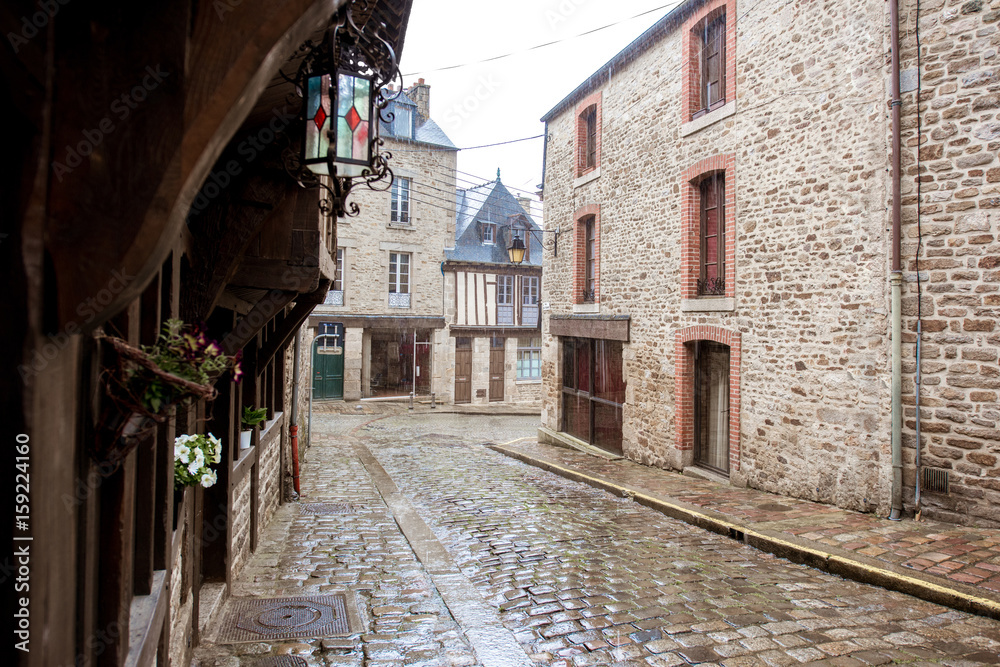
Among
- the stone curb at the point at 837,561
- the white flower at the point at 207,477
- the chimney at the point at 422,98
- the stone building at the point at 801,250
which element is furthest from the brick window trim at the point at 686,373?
the chimney at the point at 422,98

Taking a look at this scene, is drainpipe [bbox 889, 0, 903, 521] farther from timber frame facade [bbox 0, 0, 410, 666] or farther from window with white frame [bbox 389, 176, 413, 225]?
window with white frame [bbox 389, 176, 413, 225]

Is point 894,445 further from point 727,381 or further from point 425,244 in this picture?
point 425,244

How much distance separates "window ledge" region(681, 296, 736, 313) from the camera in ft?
28.6

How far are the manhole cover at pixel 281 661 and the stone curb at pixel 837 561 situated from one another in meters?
4.12

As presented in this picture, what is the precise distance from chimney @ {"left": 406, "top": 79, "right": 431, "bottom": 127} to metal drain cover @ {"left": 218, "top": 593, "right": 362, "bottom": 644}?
20.9 metres

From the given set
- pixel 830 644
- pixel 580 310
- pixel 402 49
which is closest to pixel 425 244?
pixel 580 310

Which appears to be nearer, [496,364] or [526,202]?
[496,364]

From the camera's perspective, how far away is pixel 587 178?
12820 mm

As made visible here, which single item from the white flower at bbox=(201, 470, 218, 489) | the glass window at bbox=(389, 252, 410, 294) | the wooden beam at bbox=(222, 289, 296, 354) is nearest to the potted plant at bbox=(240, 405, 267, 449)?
the wooden beam at bbox=(222, 289, 296, 354)

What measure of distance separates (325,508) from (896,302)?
22.1 ft

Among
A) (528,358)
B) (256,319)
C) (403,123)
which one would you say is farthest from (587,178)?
(528,358)

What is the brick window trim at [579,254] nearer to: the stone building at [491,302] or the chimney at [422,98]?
the stone building at [491,302]

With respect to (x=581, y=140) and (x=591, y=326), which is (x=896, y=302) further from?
(x=581, y=140)

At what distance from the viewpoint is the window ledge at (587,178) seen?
40.9 ft
